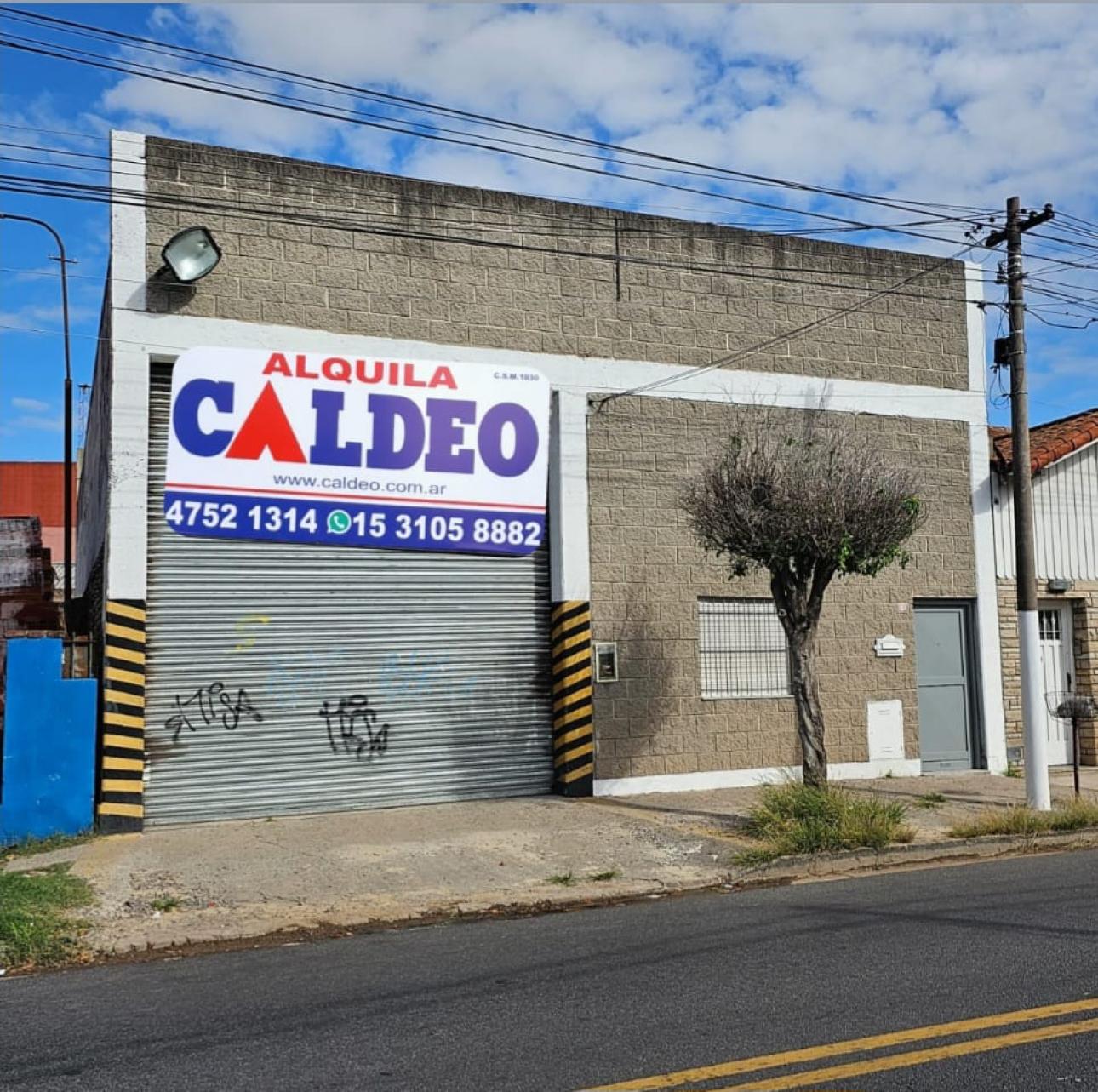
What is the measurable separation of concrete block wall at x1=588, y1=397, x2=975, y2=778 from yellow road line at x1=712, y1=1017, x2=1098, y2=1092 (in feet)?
27.2

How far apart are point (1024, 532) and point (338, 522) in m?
7.21

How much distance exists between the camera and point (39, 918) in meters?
8.10

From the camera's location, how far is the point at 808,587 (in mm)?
13289

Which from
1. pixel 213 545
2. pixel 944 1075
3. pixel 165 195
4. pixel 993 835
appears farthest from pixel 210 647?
pixel 944 1075

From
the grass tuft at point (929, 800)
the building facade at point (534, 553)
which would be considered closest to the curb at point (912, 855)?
the grass tuft at point (929, 800)

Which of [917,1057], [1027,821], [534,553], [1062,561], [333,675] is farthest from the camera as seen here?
[1062,561]

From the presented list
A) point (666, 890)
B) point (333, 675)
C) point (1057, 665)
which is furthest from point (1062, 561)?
point (333, 675)

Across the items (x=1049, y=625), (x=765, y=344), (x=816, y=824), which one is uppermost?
(x=765, y=344)

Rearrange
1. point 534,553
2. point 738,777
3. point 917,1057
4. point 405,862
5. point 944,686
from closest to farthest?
1. point 917,1057
2. point 405,862
3. point 534,553
4. point 738,777
5. point 944,686

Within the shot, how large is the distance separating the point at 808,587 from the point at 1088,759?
6.22 metres

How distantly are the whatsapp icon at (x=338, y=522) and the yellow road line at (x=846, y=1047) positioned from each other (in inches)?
333

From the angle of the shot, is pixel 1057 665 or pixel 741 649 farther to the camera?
pixel 1057 665

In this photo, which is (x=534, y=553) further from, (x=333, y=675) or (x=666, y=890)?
(x=666, y=890)

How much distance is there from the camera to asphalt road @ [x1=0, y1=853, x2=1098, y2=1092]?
197 inches
